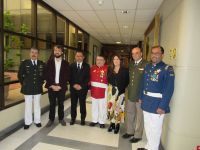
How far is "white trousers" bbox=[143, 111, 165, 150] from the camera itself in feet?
8.48

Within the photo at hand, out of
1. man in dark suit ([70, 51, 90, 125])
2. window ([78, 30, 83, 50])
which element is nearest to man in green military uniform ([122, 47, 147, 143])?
man in dark suit ([70, 51, 90, 125])

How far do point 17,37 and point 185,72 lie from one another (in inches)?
133

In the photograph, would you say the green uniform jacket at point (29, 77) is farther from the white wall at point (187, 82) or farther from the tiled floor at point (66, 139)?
the white wall at point (187, 82)

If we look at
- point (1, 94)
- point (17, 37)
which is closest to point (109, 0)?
point (17, 37)

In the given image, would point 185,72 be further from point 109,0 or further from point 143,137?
point 109,0

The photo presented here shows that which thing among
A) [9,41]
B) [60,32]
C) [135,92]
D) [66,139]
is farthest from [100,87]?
[60,32]

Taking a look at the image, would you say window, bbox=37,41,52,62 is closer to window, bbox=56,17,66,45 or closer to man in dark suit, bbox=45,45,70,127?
window, bbox=56,17,66,45

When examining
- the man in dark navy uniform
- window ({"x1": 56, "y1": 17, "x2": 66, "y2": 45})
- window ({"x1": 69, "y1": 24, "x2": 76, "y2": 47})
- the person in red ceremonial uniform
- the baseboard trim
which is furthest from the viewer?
window ({"x1": 69, "y1": 24, "x2": 76, "y2": 47})

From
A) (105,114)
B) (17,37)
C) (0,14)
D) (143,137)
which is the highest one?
(0,14)

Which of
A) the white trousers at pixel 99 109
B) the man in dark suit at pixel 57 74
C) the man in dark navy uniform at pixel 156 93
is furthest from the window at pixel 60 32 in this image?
the man in dark navy uniform at pixel 156 93

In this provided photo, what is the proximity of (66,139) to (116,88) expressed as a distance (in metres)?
1.27

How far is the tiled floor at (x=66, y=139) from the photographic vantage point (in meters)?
3.01

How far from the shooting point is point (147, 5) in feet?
14.3

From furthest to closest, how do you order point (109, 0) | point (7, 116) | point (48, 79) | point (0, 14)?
point (109, 0) → point (48, 79) → point (7, 116) → point (0, 14)
